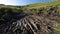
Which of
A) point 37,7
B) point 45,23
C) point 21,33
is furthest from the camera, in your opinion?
point 37,7

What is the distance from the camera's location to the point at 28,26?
610 cm

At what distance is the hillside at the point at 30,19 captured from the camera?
603 centimetres

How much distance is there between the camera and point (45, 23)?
6.35 meters

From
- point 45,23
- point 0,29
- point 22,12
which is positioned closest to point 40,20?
point 45,23

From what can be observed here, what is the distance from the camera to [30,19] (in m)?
6.36

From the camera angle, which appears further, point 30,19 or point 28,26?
point 30,19

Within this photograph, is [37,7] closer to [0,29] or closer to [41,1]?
[41,1]

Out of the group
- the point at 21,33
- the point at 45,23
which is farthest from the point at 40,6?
the point at 21,33

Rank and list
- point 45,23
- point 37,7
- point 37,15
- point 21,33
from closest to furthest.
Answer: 1. point 21,33
2. point 45,23
3. point 37,15
4. point 37,7

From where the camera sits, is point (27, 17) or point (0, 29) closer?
point (0, 29)

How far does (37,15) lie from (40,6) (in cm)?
74

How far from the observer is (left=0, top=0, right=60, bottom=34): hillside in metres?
6.03

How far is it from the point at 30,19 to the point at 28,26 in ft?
1.09

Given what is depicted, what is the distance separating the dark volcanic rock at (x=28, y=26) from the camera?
5.99 m
